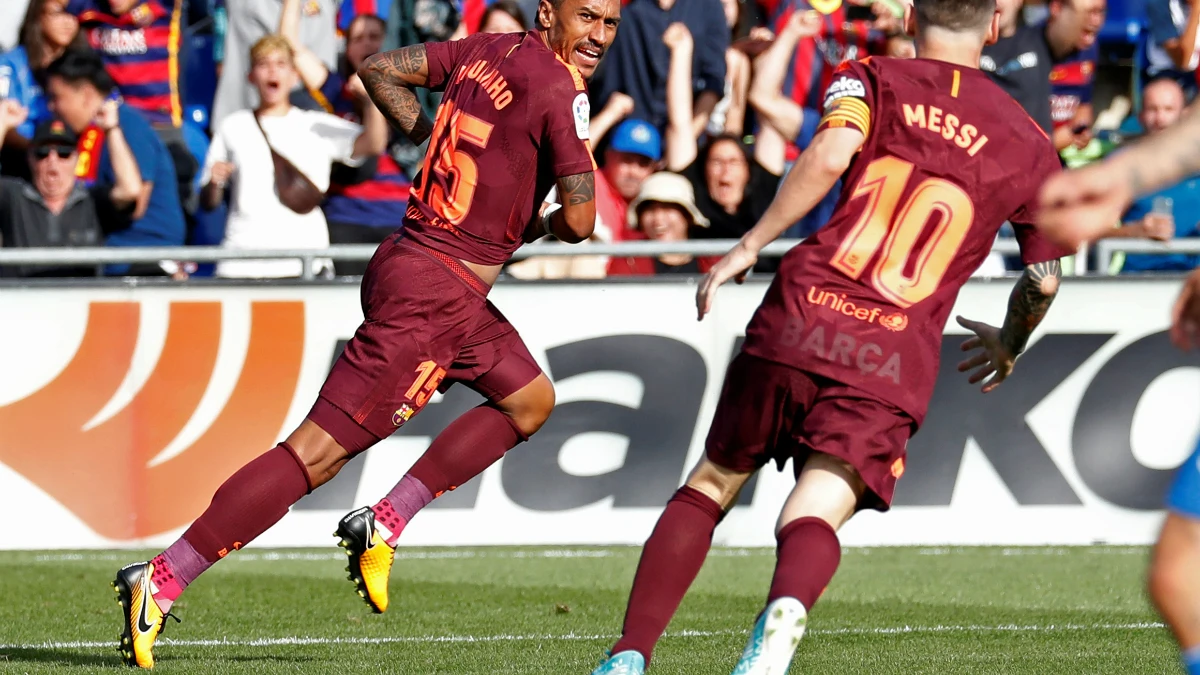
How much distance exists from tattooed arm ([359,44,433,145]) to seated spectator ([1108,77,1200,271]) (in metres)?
5.77

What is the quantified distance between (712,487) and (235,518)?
6.32 ft

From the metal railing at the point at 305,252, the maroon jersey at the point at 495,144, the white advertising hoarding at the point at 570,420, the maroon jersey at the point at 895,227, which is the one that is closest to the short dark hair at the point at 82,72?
the metal railing at the point at 305,252

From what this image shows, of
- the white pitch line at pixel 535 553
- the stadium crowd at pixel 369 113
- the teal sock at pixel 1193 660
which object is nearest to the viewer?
the teal sock at pixel 1193 660

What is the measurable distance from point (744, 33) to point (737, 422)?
9.05 metres

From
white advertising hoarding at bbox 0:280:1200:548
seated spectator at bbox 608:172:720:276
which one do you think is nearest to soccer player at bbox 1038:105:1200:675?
white advertising hoarding at bbox 0:280:1200:548

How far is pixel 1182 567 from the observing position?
3.24 metres

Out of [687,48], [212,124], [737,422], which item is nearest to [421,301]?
[737,422]

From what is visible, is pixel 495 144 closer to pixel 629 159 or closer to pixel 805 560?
pixel 805 560

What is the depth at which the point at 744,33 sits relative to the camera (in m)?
13.2

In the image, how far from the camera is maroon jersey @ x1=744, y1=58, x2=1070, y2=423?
444 centimetres

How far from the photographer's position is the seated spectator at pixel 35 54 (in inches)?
488

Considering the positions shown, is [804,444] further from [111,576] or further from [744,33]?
[744,33]

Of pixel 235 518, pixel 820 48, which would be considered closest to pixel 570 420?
pixel 235 518

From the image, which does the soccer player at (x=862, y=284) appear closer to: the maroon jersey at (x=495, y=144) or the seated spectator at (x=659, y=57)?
the maroon jersey at (x=495, y=144)
